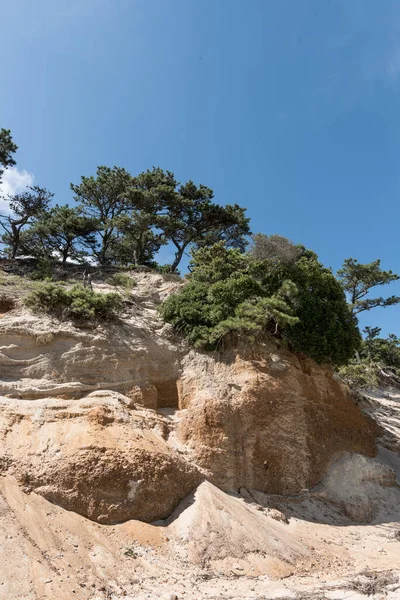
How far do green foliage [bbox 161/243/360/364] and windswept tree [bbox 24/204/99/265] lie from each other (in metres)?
13.3

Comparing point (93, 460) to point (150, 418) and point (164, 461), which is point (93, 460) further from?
point (150, 418)

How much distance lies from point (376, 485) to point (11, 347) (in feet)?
42.1

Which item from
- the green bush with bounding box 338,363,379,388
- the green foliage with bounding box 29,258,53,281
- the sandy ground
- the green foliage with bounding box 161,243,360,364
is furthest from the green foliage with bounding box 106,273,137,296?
the sandy ground

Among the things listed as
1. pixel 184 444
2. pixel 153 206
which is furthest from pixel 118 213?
pixel 184 444

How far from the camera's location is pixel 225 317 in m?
13.9

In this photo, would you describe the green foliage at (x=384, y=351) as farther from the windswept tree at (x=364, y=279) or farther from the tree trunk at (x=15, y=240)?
the tree trunk at (x=15, y=240)

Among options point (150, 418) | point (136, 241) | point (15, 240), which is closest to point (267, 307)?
point (150, 418)

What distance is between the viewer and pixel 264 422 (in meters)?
11.8

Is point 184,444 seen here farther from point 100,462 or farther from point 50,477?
point 50,477

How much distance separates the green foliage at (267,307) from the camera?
13445mm

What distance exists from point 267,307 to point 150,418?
578cm

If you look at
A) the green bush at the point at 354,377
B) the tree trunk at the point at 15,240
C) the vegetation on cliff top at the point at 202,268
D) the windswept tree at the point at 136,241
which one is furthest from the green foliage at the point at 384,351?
the tree trunk at the point at 15,240

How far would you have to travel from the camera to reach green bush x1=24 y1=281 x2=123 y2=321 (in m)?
12.4

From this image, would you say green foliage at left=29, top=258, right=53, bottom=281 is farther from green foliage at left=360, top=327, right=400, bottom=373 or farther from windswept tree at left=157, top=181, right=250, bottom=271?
green foliage at left=360, top=327, right=400, bottom=373
